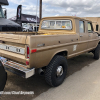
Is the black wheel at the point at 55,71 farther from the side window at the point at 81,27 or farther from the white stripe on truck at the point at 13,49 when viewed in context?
the side window at the point at 81,27

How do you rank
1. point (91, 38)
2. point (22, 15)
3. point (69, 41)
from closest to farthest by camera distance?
point (69, 41) < point (91, 38) < point (22, 15)

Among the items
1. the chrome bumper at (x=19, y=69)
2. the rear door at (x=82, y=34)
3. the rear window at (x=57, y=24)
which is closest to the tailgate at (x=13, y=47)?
→ the chrome bumper at (x=19, y=69)

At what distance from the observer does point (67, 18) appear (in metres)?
4.09

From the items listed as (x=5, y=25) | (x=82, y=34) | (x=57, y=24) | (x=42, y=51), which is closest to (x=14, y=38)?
(x=42, y=51)

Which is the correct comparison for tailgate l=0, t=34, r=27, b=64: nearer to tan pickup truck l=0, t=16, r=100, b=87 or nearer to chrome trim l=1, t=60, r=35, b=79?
tan pickup truck l=0, t=16, r=100, b=87

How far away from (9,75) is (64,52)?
6.40 feet

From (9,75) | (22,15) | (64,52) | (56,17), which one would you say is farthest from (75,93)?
(22,15)

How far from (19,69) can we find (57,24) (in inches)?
100

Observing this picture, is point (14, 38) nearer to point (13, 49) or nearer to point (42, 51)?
point (13, 49)

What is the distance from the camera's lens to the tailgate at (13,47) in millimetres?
2484

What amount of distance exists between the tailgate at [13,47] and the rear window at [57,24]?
83.9 inches

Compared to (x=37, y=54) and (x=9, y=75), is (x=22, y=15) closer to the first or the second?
(x=9, y=75)

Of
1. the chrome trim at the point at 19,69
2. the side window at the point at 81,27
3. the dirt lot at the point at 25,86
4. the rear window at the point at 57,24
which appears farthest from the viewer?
the side window at the point at 81,27

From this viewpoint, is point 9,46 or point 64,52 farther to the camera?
point 64,52
